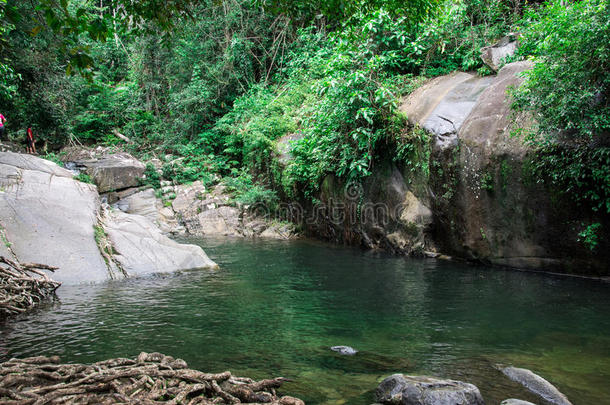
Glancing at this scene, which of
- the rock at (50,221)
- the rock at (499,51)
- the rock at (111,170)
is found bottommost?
the rock at (50,221)

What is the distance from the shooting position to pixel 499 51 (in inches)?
462

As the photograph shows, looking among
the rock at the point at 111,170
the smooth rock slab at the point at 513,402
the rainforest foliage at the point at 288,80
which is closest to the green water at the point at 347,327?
the smooth rock slab at the point at 513,402

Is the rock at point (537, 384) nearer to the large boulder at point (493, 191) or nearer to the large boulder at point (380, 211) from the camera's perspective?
the large boulder at point (493, 191)

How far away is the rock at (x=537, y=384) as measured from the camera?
3.52 metres

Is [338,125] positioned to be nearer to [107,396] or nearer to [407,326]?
[407,326]

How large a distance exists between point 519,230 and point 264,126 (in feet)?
38.4

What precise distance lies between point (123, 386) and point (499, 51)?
12.3 meters

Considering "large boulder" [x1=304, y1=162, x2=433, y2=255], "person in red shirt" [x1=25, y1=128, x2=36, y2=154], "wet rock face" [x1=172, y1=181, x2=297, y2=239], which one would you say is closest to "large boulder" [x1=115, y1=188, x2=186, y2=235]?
"wet rock face" [x1=172, y1=181, x2=297, y2=239]

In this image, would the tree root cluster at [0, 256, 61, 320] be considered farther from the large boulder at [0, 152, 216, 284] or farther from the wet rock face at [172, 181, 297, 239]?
the wet rock face at [172, 181, 297, 239]

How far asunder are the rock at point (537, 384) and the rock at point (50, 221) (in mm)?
7008

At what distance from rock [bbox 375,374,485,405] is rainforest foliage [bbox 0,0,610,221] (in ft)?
11.9

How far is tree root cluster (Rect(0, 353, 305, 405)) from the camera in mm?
2721

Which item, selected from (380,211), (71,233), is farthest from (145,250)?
(380,211)

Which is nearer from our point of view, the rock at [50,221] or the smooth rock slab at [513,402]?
the smooth rock slab at [513,402]
